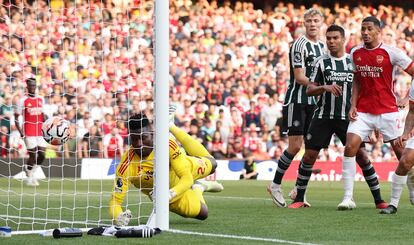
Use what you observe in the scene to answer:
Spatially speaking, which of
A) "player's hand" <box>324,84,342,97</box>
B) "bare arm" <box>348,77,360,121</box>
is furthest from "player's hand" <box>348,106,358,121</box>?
"player's hand" <box>324,84,342,97</box>

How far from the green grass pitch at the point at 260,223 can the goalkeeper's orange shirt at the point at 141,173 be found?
440 millimetres

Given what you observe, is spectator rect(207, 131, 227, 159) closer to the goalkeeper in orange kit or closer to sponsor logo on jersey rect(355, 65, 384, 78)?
sponsor logo on jersey rect(355, 65, 384, 78)

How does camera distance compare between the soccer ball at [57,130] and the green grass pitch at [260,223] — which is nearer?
the green grass pitch at [260,223]

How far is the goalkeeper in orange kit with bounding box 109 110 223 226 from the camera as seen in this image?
8.79m

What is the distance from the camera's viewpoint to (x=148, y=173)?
906 cm

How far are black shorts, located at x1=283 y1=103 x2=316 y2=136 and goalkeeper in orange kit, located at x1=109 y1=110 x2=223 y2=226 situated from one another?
2.56 m

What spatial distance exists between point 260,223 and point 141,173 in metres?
1.23

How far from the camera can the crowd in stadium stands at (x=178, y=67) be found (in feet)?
54.2

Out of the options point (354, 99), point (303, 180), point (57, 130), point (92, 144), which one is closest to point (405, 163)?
point (354, 99)

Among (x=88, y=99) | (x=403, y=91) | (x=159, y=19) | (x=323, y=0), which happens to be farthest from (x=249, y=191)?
(x=323, y=0)

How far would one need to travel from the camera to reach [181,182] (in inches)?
346

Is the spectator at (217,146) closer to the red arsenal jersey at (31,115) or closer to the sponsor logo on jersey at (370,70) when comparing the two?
the red arsenal jersey at (31,115)

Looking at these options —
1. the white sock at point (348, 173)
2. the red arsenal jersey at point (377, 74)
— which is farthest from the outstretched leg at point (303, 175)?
the red arsenal jersey at point (377, 74)

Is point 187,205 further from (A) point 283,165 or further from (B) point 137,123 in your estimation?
(A) point 283,165
